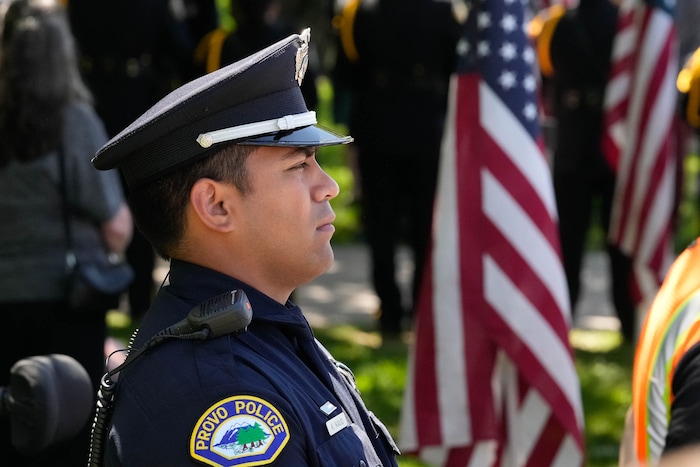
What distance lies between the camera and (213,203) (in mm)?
2174

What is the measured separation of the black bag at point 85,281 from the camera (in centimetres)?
413

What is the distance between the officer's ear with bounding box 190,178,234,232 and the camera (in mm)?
2164

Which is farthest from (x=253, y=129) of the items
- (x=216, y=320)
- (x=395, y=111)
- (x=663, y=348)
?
(x=395, y=111)

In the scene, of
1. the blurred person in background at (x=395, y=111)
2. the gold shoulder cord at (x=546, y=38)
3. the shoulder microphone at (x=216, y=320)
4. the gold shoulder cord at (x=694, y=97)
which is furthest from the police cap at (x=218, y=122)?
the gold shoulder cord at (x=546, y=38)

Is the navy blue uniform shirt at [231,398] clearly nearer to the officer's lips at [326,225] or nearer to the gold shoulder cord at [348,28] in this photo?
the officer's lips at [326,225]

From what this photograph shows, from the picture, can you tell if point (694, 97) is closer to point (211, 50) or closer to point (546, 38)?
point (546, 38)

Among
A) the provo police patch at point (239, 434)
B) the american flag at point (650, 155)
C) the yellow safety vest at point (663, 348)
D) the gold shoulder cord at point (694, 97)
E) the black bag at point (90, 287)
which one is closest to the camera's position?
the provo police patch at point (239, 434)

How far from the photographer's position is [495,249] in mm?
4668

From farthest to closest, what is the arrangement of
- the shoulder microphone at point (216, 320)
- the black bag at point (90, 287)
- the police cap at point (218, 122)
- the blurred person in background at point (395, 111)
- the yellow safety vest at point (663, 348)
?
1. the blurred person in background at point (395, 111)
2. the black bag at point (90, 287)
3. the yellow safety vest at point (663, 348)
4. the police cap at point (218, 122)
5. the shoulder microphone at point (216, 320)

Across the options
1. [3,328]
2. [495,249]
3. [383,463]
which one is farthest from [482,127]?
[383,463]

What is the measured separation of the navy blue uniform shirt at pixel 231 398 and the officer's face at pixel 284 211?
0.24 feet

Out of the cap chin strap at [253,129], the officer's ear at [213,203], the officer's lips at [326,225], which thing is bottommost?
the officer's lips at [326,225]

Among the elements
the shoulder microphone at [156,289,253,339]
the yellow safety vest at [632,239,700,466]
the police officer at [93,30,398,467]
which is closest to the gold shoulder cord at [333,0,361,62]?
the yellow safety vest at [632,239,700,466]

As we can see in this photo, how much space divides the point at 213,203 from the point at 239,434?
441mm
